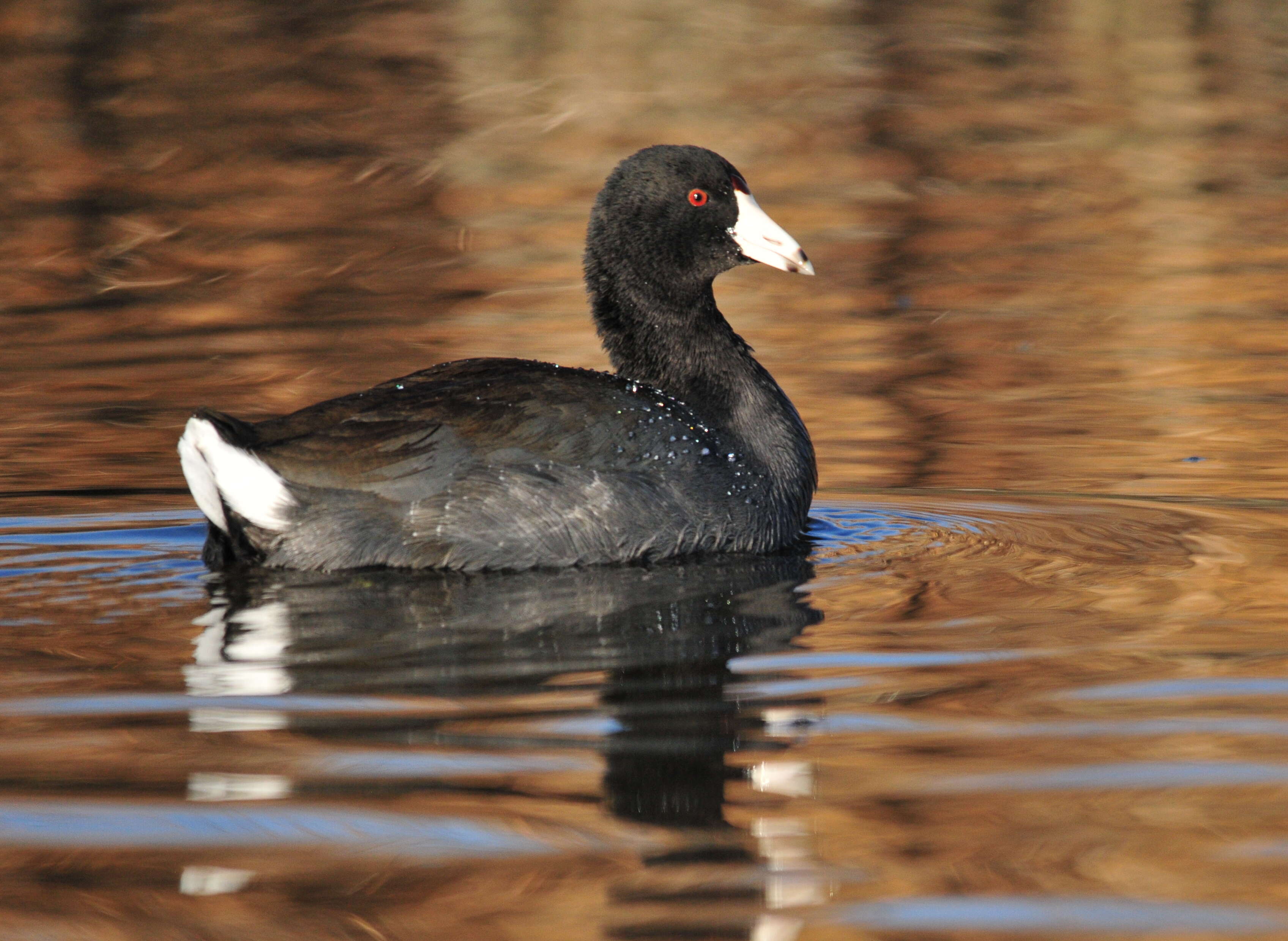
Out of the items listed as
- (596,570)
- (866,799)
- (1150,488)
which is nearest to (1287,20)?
(1150,488)

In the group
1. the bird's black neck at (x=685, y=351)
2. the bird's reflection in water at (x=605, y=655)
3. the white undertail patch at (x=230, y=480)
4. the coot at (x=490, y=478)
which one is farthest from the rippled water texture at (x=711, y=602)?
the bird's black neck at (x=685, y=351)

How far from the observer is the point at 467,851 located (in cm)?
373

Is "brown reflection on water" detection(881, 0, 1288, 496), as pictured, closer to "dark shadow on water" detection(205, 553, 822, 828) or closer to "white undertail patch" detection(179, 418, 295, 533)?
"dark shadow on water" detection(205, 553, 822, 828)

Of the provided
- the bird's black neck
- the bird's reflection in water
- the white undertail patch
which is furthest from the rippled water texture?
the bird's black neck

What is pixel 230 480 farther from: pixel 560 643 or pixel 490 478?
pixel 560 643

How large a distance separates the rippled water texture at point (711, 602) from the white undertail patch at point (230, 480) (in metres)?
0.24

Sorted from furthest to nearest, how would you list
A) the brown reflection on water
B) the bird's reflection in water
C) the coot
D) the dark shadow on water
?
the brown reflection on water < the coot < the dark shadow on water < the bird's reflection in water

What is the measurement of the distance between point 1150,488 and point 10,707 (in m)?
4.39

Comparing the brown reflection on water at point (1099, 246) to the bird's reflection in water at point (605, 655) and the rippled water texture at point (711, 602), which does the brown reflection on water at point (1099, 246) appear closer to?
the rippled water texture at point (711, 602)

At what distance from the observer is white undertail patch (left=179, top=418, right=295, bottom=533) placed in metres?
5.93

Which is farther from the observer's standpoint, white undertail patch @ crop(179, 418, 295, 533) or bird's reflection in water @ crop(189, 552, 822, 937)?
white undertail patch @ crop(179, 418, 295, 533)

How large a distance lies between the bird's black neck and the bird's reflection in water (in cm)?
67

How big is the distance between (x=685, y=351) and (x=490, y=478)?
4.47 ft

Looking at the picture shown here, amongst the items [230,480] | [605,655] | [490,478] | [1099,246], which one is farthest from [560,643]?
[1099,246]
